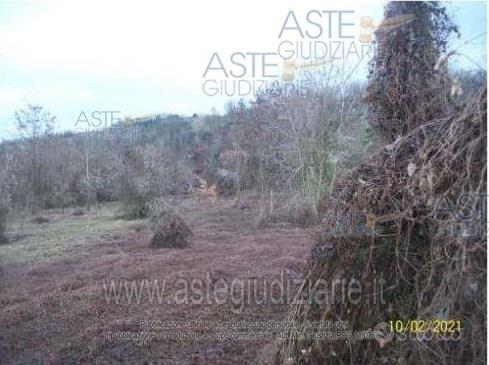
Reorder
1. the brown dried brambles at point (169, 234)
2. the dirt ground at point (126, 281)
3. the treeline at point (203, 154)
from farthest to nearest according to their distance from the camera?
the brown dried brambles at point (169, 234)
the treeline at point (203, 154)
the dirt ground at point (126, 281)

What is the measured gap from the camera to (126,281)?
3.91 metres

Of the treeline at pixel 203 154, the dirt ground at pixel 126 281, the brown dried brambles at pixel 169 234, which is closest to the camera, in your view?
the dirt ground at pixel 126 281

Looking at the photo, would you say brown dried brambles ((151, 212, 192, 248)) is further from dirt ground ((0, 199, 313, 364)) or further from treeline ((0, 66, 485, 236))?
treeline ((0, 66, 485, 236))

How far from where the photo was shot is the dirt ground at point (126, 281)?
2.81 meters

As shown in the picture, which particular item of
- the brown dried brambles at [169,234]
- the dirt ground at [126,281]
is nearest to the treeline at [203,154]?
the dirt ground at [126,281]

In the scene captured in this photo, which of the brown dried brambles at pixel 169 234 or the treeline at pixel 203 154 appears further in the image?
the brown dried brambles at pixel 169 234

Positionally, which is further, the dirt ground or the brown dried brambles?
the brown dried brambles

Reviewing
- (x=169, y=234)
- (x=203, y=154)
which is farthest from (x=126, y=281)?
(x=203, y=154)

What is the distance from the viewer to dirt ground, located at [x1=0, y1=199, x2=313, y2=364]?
281 centimetres

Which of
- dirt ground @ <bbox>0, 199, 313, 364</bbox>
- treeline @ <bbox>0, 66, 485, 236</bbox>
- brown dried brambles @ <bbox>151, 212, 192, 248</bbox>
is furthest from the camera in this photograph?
brown dried brambles @ <bbox>151, 212, 192, 248</bbox>

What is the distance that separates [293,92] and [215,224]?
100 inches

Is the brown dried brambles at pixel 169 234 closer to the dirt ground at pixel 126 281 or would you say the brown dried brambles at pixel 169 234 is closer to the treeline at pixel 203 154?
the dirt ground at pixel 126 281

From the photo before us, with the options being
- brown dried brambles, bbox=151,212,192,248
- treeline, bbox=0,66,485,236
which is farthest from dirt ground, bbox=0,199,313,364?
treeline, bbox=0,66,485,236

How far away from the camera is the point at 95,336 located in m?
2.94
